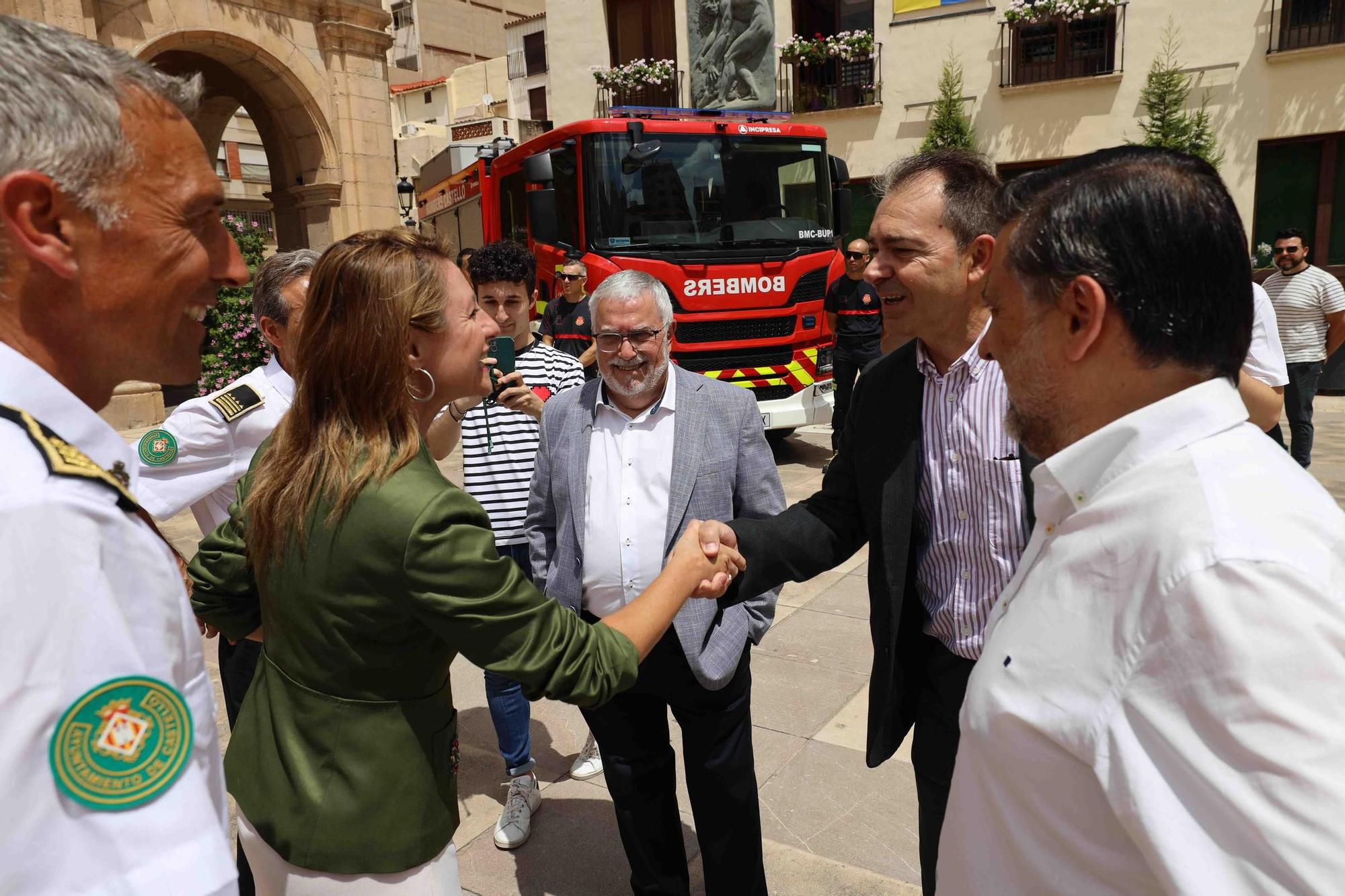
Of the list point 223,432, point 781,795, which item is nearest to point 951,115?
point 781,795

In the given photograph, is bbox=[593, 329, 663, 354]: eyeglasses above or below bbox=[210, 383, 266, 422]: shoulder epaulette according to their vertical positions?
above

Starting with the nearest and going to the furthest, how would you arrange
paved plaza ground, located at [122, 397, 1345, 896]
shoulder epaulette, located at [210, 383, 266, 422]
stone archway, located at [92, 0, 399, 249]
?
shoulder epaulette, located at [210, 383, 266, 422] < paved plaza ground, located at [122, 397, 1345, 896] < stone archway, located at [92, 0, 399, 249]

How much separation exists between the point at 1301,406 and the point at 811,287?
418 cm

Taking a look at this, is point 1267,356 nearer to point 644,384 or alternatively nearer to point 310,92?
point 644,384

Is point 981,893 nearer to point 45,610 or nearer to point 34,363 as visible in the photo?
point 45,610

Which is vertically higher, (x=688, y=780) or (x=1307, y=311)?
(x=1307, y=311)

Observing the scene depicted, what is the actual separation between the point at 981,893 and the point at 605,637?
80cm

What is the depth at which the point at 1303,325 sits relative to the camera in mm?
7668

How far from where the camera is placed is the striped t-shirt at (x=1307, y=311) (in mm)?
7602

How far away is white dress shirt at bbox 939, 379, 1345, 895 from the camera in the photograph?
0.81 m

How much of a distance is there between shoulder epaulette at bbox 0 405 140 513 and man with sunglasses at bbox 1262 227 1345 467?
853 cm

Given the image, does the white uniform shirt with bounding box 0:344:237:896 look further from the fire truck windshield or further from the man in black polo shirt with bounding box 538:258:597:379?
the fire truck windshield

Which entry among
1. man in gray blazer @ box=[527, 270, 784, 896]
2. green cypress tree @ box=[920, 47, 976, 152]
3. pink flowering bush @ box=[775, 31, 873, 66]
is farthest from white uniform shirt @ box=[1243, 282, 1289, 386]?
pink flowering bush @ box=[775, 31, 873, 66]

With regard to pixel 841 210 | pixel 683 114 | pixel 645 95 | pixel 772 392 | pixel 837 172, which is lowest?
pixel 772 392
